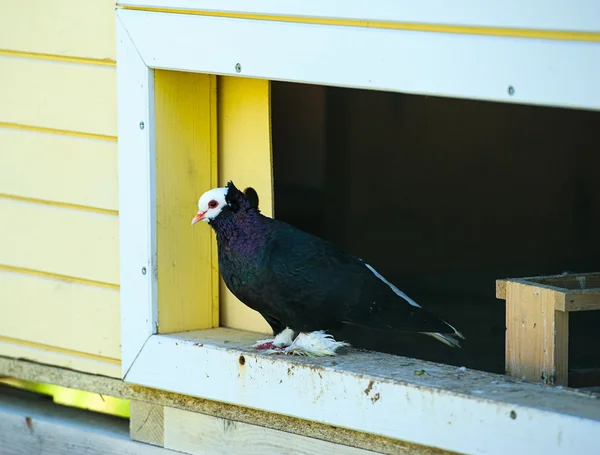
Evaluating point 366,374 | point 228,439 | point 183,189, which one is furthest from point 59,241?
point 366,374

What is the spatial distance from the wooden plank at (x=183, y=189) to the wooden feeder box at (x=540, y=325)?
104 cm

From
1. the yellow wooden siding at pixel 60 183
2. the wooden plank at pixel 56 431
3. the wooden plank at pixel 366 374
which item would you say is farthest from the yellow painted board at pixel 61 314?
the wooden plank at pixel 56 431

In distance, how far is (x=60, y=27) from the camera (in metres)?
3.54

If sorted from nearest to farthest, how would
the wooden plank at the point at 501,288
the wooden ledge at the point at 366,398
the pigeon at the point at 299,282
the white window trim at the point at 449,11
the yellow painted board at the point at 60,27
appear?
1. the white window trim at the point at 449,11
2. the wooden ledge at the point at 366,398
3. the wooden plank at the point at 501,288
4. the pigeon at the point at 299,282
5. the yellow painted board at the point at 60,27

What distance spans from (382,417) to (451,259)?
3181 millimetres

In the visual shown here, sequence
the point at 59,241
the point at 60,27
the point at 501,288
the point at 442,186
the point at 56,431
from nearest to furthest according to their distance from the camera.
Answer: the point at 501,288
the point at 60,27
the point at 59,241
the point at 56,431
the point at 442,186

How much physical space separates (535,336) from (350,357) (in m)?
0.57

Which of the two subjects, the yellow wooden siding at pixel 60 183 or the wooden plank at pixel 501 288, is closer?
the wooden plank at pixel 501 288

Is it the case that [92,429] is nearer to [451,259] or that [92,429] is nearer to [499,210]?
[451,259]

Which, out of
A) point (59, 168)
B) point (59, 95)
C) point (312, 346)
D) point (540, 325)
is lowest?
point (312, 346)

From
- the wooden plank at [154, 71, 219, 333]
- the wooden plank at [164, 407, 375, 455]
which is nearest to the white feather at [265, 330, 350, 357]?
the wooden plank at [164, 407, 375, 455]

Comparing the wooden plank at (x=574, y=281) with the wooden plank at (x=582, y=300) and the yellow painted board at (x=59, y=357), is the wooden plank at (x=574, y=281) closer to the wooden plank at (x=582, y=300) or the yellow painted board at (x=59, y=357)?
the wooden plank at (x=582, y=300)

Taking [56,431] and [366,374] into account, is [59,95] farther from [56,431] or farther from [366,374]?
[366,374]

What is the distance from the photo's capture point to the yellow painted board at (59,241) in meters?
3.55
